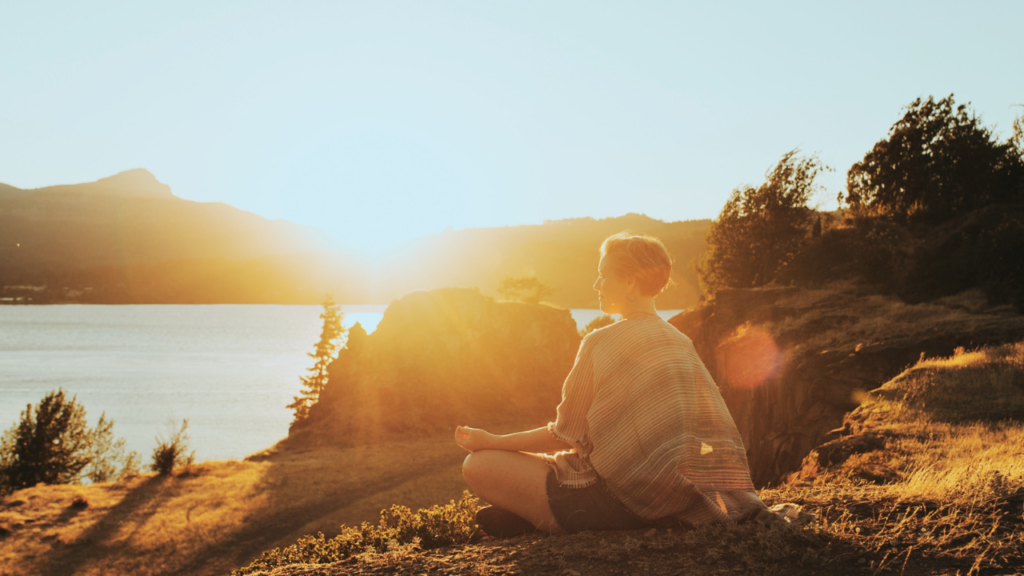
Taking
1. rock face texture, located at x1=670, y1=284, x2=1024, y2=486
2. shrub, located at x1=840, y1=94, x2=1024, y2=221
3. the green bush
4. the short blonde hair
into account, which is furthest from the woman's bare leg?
shrub, located at x1=840, y1=94, x2=1024, y2=221

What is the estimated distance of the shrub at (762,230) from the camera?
3531 cm

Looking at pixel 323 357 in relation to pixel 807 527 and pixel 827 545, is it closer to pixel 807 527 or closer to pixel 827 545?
pixel 807 527

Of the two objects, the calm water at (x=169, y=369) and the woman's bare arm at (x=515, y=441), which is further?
the calm water at (x=169, y=369)

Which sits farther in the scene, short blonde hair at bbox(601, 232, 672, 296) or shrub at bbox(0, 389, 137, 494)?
shrub at bbox(0, 389, 137, 494)

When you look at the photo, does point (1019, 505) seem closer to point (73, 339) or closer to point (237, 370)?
point (237, 370)

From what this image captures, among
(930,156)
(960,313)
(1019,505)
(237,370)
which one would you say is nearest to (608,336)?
(1019,505)

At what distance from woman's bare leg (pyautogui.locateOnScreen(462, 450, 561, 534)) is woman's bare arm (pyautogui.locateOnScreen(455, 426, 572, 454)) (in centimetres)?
4

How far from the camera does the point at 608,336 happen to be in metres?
3.38

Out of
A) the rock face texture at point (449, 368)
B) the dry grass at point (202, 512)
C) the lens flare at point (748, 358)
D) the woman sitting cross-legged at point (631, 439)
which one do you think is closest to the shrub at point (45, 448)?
the dry grass at point (202, 512)

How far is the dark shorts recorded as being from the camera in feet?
11.5

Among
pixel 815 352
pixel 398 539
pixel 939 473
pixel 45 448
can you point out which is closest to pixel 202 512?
pixel 45 448

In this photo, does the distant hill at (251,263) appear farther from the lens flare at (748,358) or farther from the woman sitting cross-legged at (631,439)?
the woman sitting cross-legged at (631,439)

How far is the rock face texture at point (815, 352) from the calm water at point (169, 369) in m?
41.6

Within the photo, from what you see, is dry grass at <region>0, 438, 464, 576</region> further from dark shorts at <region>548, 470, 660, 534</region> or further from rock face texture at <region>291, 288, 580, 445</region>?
dark shorts at <region>548, 470, 660, 534</region>
